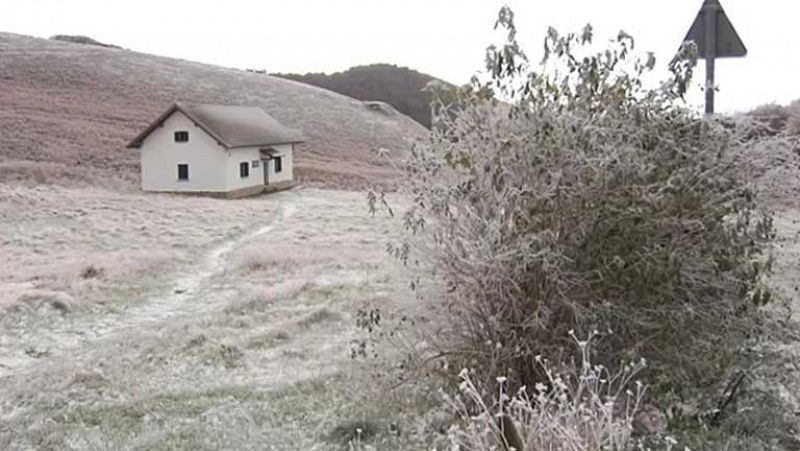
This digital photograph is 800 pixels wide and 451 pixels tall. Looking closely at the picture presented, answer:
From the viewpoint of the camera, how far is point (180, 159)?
93.1 ft

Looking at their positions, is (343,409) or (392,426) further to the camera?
(343,409)

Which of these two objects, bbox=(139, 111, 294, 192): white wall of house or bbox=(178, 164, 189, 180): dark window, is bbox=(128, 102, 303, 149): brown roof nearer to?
bbox=(139, 111, 294, 192): white wall of house

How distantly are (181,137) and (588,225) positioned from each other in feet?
87.0

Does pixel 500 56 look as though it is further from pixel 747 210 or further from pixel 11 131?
pixel 11 131

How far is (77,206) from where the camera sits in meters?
20.8

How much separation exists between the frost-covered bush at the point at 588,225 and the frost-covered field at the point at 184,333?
2.77ft

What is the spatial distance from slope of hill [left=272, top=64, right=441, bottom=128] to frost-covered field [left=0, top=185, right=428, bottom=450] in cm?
4889

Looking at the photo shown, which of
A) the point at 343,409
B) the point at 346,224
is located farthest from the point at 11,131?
the point at 343,409

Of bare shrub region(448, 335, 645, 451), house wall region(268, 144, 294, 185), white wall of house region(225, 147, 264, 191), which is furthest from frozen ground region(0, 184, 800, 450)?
house wall region(268, 144, 294, 185)

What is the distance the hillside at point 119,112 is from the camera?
30844 mm

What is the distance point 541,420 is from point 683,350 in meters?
1.54

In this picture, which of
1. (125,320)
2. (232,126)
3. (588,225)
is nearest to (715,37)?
(588,225)

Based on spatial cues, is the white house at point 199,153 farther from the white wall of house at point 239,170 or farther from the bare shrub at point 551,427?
the bare shrub at point 551,427

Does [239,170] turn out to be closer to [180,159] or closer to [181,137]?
[180,159]
